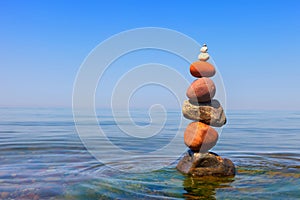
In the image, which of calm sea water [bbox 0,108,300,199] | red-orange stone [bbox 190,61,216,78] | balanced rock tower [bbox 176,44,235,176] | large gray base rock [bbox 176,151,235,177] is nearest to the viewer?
calm sea water [bbox 0,108,300,199]

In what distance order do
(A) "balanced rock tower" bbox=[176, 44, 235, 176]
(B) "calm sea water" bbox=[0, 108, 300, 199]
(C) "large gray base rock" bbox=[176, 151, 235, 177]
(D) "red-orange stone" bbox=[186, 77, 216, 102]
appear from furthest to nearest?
(D) "red-orange stone" bbox=[186, 77, 216, 102] → (A) "balanced rock tower" bbox=[176, 44, 235, 176] → (C) "large gray base rock" bbox=[176, 151, 235, 177] → (B) "calm sea water" bbox=[0, 108, 300, 199]

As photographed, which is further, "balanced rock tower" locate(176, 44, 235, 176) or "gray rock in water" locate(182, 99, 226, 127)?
"gray rock in water" locate(182, 99, 226, 127)

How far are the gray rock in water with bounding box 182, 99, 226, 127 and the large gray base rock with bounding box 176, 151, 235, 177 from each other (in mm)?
1363

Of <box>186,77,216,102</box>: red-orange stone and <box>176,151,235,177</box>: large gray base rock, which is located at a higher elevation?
<box>186,77,216,102</box>: red-orange stone

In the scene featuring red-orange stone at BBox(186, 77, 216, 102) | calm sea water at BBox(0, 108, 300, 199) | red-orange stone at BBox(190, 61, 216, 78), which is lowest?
calm sea water at BBox(0, 108, 300, 199)

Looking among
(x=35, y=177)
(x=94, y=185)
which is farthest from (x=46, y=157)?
(x=94, y=185)

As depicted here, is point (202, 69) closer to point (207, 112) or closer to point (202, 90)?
point (202, 90)

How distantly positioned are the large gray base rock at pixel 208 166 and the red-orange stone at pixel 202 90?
2279mm

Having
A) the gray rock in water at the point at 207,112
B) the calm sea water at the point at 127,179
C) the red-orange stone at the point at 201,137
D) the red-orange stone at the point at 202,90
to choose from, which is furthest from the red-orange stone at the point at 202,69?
the calm sea water at the point at 127,179

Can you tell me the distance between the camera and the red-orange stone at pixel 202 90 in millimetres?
12469

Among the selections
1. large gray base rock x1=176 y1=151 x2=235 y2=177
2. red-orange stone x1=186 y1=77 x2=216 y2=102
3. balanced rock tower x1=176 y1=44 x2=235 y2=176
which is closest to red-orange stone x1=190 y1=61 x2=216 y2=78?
balanced rock tower x1=176 y1=44 x2=235 y2=176

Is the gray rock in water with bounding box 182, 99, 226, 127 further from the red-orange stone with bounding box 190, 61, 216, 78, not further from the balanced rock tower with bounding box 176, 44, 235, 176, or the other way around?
the red-orange stone with bounding box 190, 61, 216, 78

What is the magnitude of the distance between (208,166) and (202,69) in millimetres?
3895

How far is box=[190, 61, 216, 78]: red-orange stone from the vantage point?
12.7 m
